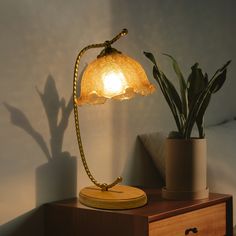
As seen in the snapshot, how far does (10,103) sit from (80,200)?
1.28ft

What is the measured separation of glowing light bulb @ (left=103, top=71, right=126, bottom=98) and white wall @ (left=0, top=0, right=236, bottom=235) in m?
0.23

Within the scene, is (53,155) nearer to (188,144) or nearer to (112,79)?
(112,79)

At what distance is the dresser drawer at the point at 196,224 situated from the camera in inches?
57.1

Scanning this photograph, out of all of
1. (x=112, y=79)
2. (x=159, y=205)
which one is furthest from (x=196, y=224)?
(x=112, y=79)

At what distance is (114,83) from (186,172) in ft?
1.37

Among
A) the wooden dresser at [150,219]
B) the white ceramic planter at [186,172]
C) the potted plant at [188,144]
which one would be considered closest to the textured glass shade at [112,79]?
the potted plant at [188,144]

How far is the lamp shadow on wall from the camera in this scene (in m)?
1.59

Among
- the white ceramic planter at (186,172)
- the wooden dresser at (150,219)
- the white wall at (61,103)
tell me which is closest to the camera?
the wooden dresser at (150,219)

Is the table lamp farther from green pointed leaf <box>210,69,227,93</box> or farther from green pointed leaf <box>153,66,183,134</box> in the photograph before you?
green pointed leaf <box>210,69,227,93</box>

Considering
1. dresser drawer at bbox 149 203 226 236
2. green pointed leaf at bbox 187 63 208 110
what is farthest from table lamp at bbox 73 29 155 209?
green pointed leaf at bbox 187 63 208 110

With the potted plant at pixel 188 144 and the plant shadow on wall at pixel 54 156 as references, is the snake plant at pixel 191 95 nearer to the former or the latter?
the potted plant at pixel 188 144

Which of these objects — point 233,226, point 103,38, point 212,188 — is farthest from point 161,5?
point 233,226

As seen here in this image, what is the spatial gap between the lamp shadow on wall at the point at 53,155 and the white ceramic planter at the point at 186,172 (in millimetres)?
344

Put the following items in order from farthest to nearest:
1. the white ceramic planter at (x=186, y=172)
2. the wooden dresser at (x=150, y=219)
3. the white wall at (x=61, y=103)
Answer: the white ceramic planter at (x=186, y=172) < the white wall at (x=61, y=103) < the wooden dresser at (x=150, y=219)
